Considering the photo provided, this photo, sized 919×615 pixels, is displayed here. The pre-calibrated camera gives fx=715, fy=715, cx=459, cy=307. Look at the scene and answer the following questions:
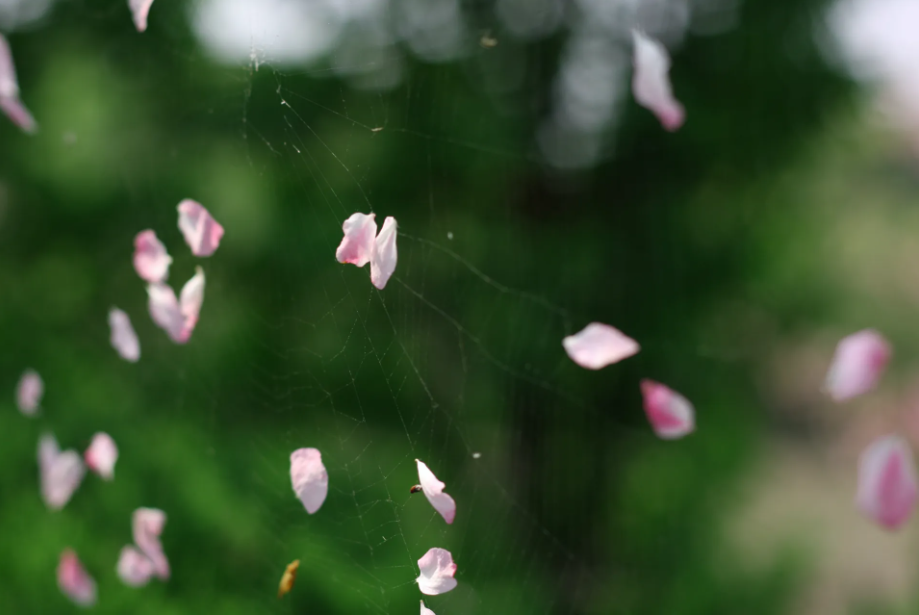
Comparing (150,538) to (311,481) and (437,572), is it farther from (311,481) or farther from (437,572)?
(437,572)

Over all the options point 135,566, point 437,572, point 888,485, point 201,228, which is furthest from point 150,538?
point 888,485

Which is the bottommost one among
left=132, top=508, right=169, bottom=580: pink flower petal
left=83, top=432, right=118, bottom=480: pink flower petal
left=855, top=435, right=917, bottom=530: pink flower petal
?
left=132, top=508, right=169, bottom=580: pink flower petal

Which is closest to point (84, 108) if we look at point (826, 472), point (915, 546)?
point (915, 546)

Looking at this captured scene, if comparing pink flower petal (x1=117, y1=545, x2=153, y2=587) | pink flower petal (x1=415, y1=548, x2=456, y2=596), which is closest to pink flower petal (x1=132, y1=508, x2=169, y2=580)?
pink flower petal (x1=117, y1=545, x2=153, y2=587)

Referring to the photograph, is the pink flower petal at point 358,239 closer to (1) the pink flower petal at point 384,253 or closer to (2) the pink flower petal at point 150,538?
(1) the pink flower petal at point 384,253

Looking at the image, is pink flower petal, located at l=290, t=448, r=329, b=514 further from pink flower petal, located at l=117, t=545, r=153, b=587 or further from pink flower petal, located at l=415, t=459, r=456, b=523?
pink flower petal, located at l=117, t=545, r=153, b=587

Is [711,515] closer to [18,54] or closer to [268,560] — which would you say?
[268,560]
